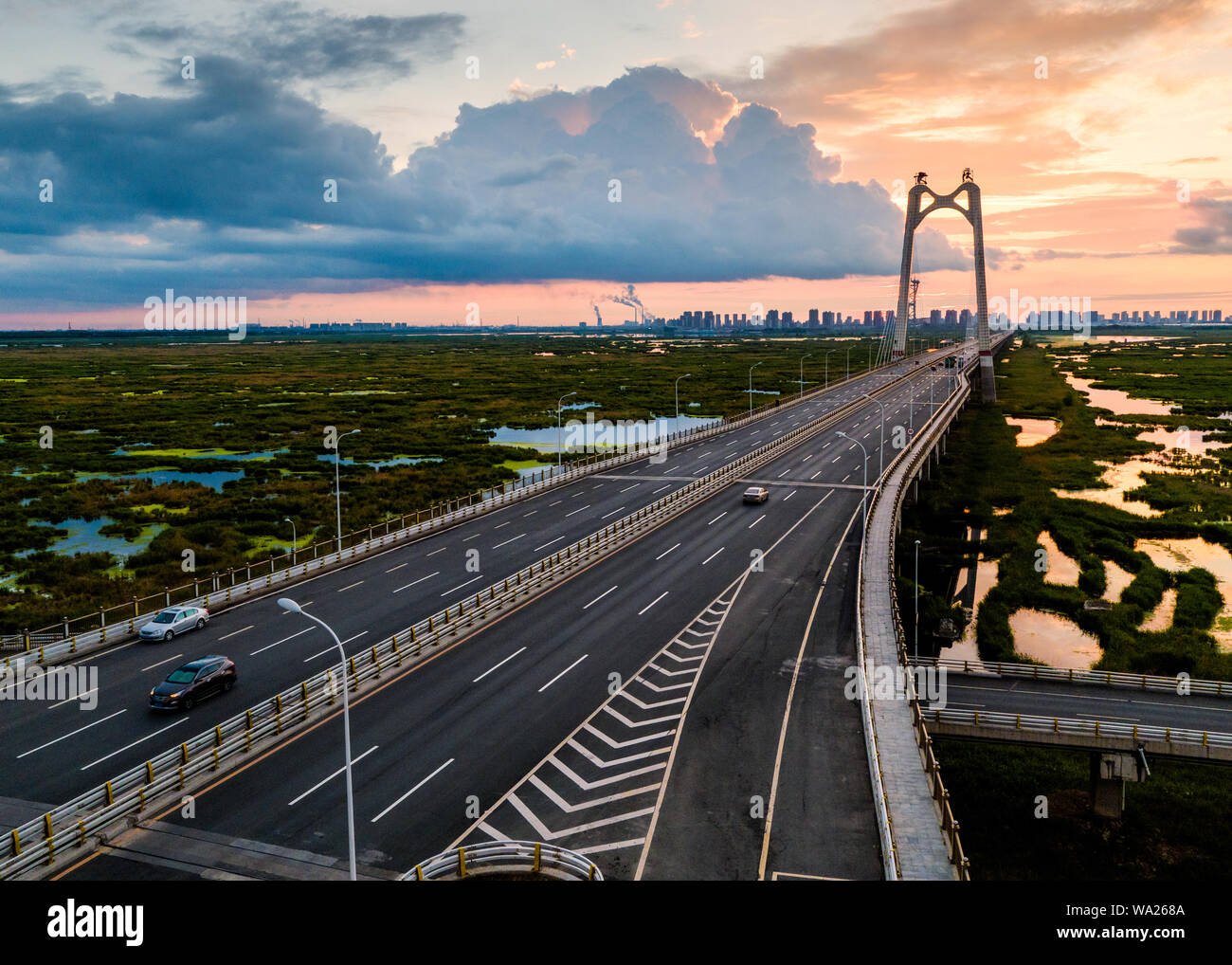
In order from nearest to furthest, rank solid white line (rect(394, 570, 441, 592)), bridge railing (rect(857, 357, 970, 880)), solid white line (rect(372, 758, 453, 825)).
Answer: bridge railing (rect(857, 357, 970, 880)) → solid white line (rect(372, 758, 453, 825)) → solid white line (rect(394, 570, 441, 592))

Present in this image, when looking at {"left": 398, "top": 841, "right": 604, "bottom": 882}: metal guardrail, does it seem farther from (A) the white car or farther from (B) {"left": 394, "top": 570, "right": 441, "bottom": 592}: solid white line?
(B) {"left": 394, "top": 570, "right": 441, "bottom": 592}: solid white line

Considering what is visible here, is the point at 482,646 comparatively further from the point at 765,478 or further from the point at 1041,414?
the point at 1041,414

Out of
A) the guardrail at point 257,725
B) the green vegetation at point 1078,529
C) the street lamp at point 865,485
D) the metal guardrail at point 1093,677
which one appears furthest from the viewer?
the street lamp at point 865,485

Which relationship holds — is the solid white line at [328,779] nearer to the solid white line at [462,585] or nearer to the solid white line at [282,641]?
the solid white line at [282,641]

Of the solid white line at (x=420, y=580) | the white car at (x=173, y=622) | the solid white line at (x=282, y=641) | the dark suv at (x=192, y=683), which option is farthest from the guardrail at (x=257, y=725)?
the white car at (x=173, y=622)

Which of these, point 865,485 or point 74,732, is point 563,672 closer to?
point 74,732

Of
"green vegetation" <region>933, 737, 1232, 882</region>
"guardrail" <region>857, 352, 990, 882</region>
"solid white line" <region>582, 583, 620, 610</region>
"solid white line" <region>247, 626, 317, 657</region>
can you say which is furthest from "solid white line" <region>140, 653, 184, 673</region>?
"green vegetation" <region>933, 737, 1232, 882</region>
